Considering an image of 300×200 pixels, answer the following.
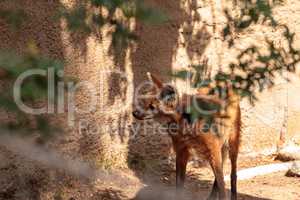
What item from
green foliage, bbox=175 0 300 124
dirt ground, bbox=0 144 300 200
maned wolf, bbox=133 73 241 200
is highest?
green foliage, bbox=175 0 300 124

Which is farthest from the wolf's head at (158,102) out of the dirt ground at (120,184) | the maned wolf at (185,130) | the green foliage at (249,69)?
the green foliage at (249,69)

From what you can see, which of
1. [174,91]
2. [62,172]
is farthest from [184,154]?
[62,172]

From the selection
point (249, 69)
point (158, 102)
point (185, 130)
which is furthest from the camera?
point (185, 130)

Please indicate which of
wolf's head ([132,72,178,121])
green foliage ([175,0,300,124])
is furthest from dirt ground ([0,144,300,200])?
green foliage ([175,0,300,124])

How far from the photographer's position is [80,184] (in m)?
6.61

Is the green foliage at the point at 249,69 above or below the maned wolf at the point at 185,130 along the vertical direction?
above

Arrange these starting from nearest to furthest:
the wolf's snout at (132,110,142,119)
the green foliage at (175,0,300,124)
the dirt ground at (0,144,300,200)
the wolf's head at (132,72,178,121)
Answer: the green foliage at (175,0,300,124) < the wolf's head at (132,72,178,121) < the wolf's snout at (132,110,142,119) < the dirt ground at (0,144,300,200)

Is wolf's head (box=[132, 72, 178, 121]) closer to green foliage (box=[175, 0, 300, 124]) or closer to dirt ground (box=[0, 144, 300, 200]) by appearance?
dirt ground (box=[0, 144, 300, 200])

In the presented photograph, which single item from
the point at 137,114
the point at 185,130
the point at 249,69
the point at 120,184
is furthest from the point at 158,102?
the point at 249,69

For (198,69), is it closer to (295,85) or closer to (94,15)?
(94,15)

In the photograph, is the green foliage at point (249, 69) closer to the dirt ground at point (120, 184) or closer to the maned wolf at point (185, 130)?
the maned wolf at point (185, 130)

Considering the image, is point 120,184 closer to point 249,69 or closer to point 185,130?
point 185,130

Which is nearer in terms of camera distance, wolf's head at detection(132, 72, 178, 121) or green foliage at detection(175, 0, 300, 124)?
green foliage at detection(175, 0, 300, 124)

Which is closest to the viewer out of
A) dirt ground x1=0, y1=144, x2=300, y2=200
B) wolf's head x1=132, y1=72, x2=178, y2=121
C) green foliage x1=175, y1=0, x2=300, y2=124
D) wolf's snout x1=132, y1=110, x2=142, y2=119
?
green foliage x1=175, y1=0, x2=300, y2=124
